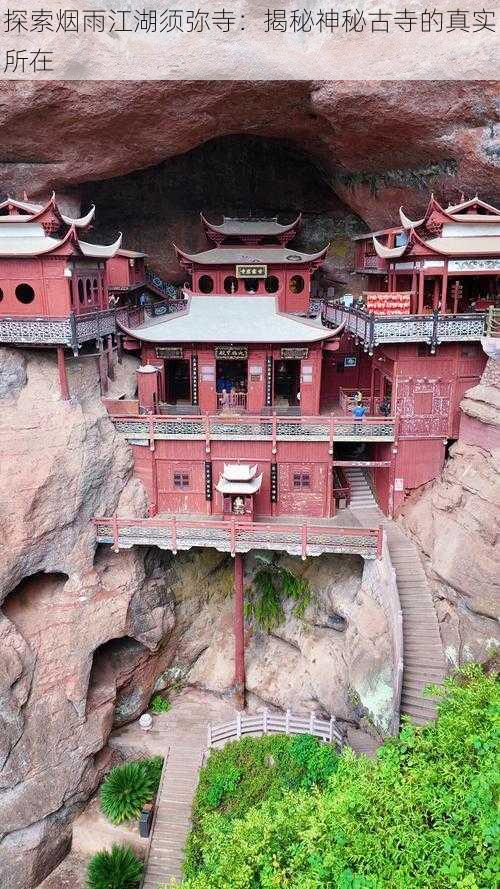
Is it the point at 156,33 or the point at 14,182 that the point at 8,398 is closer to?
the point at 14,182

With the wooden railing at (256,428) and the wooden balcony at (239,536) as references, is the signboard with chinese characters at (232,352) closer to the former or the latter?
the wooden railing at (256,428)

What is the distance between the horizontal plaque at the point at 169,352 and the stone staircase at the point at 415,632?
1167 centimetres

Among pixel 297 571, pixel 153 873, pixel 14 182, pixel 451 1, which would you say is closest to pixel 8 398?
pixel 14 182

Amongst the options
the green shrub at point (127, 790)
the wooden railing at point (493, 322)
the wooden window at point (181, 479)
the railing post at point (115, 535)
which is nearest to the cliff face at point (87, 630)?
the railing post at point (115, 535)

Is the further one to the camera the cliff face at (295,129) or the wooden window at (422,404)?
the wooden window at (422,404)

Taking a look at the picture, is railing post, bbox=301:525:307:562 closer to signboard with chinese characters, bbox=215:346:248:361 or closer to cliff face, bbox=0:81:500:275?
signboard with chinese characters, bbox=215:346:248:361

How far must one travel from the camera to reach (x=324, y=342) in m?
25.3

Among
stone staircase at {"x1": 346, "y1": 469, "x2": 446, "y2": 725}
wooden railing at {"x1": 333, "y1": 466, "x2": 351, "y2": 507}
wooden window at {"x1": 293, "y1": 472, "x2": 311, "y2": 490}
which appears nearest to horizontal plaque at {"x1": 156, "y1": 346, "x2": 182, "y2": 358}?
wooden window at {"x1": 293, "y1": 472, "x2": 311, "y2": 490}

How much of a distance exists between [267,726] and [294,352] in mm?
15130

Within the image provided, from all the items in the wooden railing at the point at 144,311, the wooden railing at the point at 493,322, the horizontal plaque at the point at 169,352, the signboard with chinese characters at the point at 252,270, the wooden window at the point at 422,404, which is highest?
the signboard with chinese characters at the point at 252,270

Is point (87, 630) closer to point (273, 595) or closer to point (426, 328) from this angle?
point (273, 595)

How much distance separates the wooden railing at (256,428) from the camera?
77.2 ft

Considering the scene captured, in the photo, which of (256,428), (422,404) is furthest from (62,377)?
(422,404)

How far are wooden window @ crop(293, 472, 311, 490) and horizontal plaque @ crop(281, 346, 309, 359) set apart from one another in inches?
203
